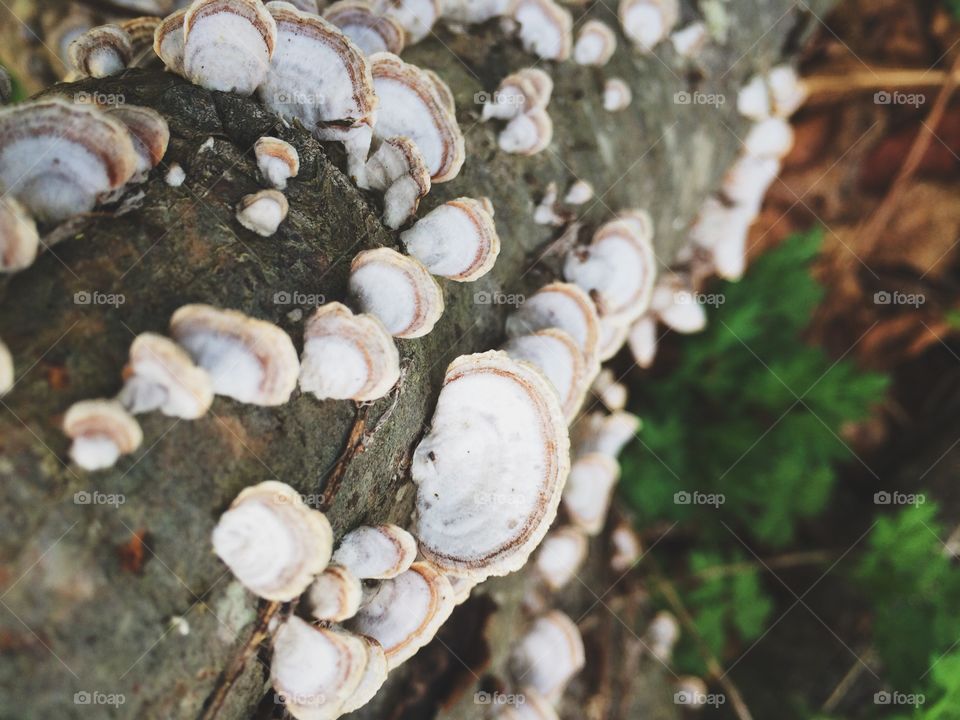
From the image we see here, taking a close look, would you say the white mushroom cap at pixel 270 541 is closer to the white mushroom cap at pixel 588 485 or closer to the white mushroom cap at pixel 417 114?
the white mushroom cap at pixel 417 114

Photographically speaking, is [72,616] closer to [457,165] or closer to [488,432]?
[488,432]

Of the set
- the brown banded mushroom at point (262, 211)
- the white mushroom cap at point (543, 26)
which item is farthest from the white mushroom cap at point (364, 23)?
the brown banded mushroom at point (262, 211)

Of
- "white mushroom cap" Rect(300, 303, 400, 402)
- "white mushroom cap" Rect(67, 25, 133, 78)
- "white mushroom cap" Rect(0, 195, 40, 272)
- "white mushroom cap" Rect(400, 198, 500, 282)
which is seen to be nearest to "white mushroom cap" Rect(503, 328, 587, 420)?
"white mushroom cap" Rect(400, 198, 500, 282)

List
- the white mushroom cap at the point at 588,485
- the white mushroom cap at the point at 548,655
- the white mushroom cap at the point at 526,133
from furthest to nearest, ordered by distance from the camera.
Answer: the white mushroom cap at the point at 588,485 → the white mushroom cap at the point at 548,655 → the white mushroom cap at the point at 526,133

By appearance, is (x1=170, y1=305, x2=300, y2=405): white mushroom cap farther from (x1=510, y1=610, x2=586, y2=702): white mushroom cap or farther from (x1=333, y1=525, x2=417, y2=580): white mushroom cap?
(x1=510, y1=610, x2=586, y2=702): white mushroom cap

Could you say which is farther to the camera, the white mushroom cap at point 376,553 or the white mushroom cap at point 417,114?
the white mushroom cap at point 417,114

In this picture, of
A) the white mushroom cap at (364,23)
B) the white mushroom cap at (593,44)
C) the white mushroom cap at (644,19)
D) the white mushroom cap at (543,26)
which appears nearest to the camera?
the white mushroom cap at (364,23)
